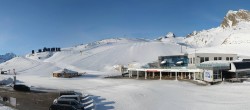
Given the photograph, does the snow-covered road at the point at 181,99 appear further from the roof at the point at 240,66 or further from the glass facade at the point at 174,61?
the glass facade at the point at 174,61

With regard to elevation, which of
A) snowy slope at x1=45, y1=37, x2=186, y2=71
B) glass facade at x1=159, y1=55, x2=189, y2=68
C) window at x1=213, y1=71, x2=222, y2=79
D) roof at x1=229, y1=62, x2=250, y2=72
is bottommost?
window at x1=213, y1=71, x2=222, y2=79

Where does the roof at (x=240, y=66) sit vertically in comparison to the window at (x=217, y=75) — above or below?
above

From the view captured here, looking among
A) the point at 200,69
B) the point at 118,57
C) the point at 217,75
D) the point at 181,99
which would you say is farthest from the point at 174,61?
the point at 118,57

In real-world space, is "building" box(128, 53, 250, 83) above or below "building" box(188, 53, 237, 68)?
below

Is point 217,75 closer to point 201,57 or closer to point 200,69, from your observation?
point 200,69

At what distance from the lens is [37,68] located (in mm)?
145500

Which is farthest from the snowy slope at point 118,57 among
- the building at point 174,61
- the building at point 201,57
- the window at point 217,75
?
the window at point 217,75

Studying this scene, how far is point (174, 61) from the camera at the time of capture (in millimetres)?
84625

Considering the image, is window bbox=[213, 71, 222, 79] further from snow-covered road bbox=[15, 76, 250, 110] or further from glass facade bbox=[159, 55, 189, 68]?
glass facade bbox=[159, 55, 189, 68]

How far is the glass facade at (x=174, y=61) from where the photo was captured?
8126cm

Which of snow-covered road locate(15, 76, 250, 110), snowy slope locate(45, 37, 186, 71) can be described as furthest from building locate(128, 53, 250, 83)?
snowy slope locate(45, 37, 186, 71)

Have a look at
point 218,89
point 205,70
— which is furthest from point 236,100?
point 205,70

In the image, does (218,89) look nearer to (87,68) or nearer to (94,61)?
(87,68)

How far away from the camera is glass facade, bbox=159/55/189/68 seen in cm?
8126
